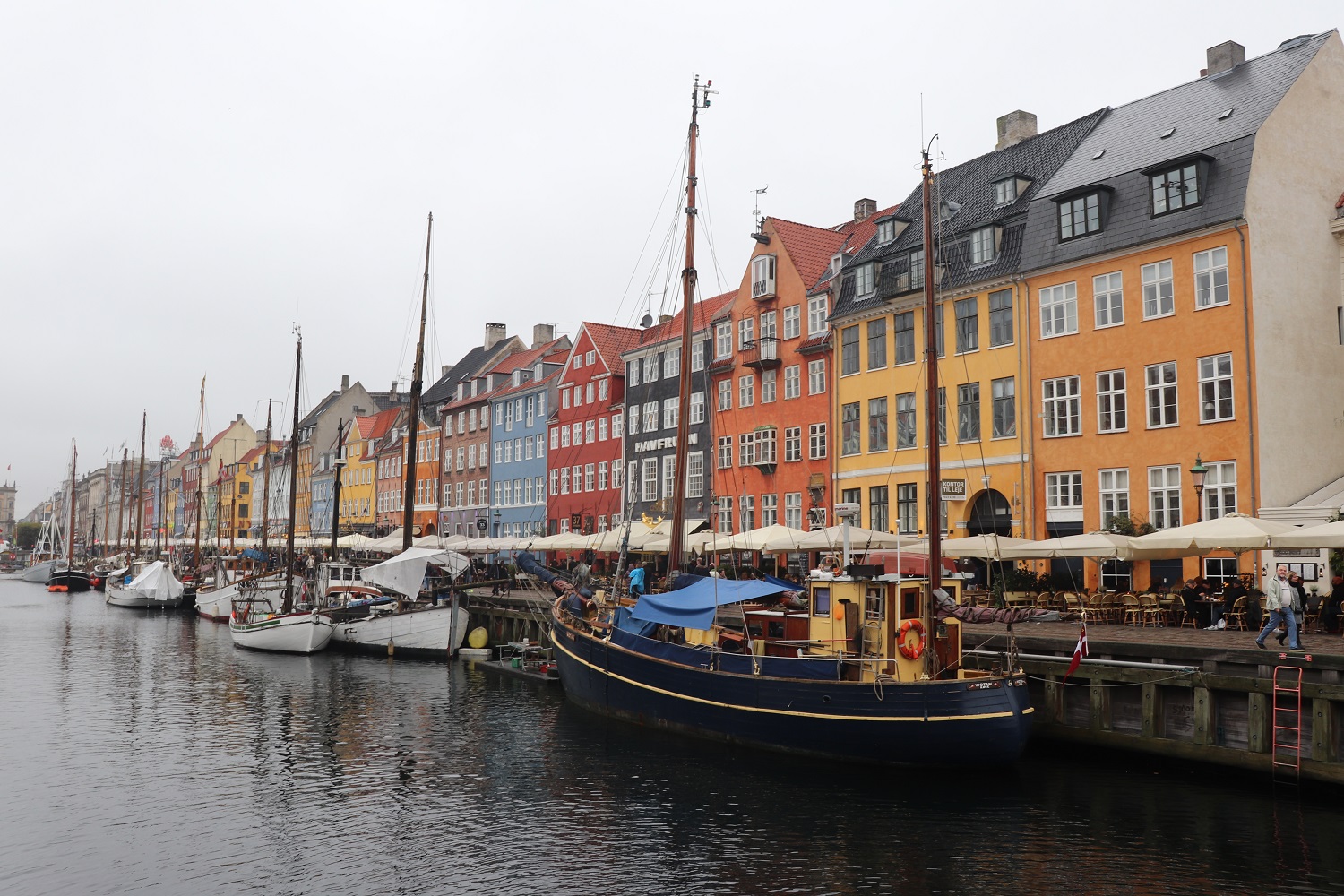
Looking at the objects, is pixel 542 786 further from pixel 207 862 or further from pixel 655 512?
pixel 655 512

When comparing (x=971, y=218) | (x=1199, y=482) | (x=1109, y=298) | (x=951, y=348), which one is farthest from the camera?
(x=971, y=218)

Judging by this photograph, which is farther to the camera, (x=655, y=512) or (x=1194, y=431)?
(x=655, y=512)

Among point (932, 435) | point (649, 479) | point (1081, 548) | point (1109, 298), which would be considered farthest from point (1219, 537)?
point (649, 479)

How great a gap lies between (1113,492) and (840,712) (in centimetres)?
1804

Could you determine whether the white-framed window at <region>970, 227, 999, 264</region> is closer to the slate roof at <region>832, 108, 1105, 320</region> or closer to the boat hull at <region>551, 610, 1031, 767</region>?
the slate roof at <region>832, 108, 1105, 320</region>

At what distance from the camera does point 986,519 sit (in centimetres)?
3884

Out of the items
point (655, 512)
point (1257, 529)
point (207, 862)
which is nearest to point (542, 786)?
point (207, 862)

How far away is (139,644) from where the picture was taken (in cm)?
4812

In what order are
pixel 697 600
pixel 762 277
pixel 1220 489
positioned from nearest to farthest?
1. pixel 697 600
2. pixel 1220 489
3. pixel 762 277

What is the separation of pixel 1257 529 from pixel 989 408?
15.4 metres

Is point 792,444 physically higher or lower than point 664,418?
lower

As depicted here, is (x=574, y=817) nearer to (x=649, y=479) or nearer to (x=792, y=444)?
(x=792, y=444)

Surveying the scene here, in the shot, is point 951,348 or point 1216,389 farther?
point 951,348

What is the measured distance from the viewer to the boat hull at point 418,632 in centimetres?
4081
